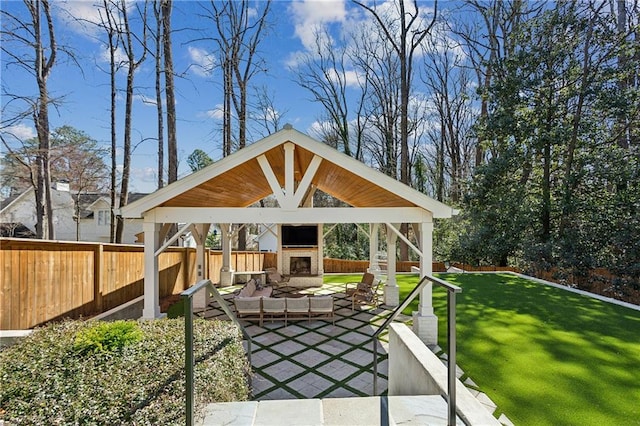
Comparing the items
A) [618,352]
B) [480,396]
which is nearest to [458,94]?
[618,352]

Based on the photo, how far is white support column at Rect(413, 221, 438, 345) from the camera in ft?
20.6

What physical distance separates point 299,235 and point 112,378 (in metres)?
10.9

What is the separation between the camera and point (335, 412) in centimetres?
262

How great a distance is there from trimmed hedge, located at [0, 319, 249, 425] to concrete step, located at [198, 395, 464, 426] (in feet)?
0.99

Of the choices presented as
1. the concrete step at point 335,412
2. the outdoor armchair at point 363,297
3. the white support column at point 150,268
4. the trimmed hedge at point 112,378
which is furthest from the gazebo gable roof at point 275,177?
the concrete step at point 335,412

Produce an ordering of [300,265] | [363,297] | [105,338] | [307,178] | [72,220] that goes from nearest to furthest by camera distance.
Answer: [105,338]
[307,178]
[363,297]
[300,265]
[72,220]

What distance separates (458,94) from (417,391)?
23052 millimetres

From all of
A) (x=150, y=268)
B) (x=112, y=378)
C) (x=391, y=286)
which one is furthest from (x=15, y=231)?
(x=112, y=378)

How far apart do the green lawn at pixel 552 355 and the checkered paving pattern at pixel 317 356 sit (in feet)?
5.64

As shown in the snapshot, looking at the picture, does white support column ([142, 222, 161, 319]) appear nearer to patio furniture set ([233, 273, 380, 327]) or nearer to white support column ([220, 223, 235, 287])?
patio furniture set ([233, 273, 380, 327])

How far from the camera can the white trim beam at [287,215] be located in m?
6.08

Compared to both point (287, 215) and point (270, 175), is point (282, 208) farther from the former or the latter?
point (270, 175)

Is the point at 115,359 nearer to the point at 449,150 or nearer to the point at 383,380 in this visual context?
the point at 383,380

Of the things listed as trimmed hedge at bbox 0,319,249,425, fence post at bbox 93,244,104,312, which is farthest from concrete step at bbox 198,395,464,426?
fence post at bbox 93,244,104,312
